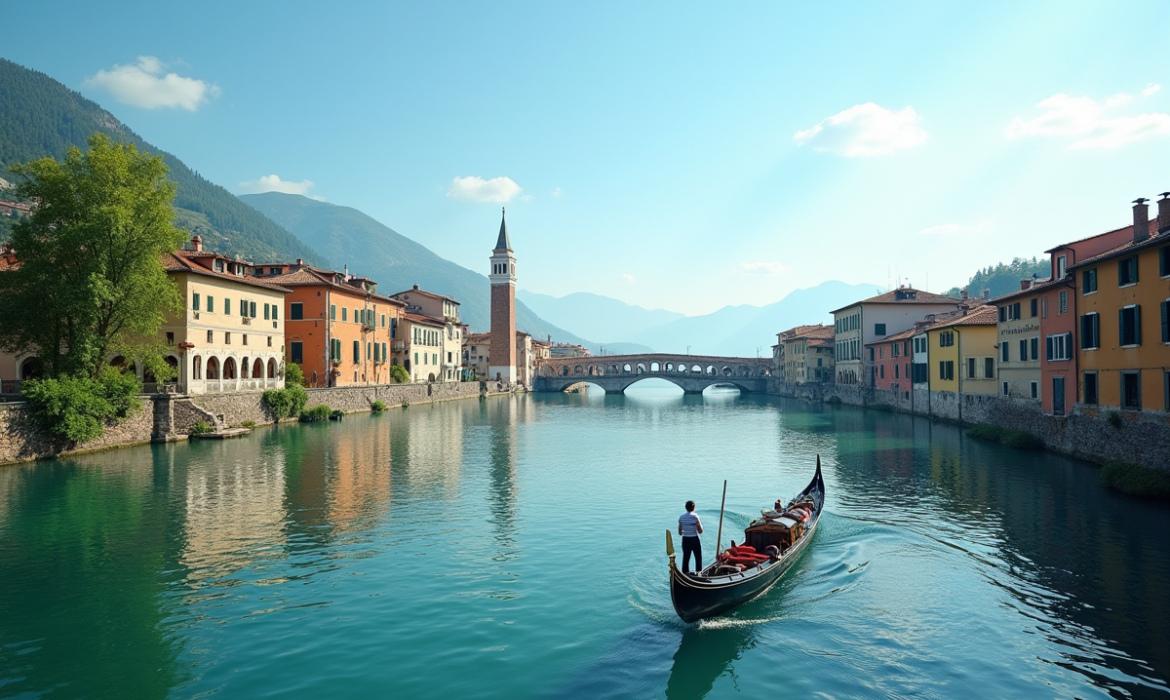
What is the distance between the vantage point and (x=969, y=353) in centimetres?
4509

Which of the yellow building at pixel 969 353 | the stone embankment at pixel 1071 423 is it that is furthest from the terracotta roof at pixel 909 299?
the yellow building at pixel 969 353

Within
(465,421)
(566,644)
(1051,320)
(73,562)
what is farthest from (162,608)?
(465,421)

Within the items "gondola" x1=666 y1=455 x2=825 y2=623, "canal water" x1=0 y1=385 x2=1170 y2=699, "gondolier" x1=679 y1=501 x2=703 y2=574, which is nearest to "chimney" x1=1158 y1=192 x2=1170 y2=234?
"canal water" x1=0 y1=385 x2=1170 y2=699

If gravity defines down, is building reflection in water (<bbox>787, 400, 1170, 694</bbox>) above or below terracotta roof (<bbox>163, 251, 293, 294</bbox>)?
below

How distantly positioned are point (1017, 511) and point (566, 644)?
17.1 metres

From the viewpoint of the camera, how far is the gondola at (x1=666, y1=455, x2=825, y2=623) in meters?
12.1

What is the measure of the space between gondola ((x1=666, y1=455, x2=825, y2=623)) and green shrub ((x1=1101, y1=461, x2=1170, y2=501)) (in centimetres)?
1264

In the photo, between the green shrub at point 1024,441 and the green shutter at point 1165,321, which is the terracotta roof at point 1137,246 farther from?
the green shrub at point 1024,441

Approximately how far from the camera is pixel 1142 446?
24.5 m

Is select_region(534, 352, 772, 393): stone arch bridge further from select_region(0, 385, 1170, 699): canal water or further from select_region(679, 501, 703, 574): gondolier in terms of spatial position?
select_region(679, 501, 703, 574): gondolier

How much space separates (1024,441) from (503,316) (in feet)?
270

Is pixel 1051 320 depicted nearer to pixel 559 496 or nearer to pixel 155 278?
pixel 559 496

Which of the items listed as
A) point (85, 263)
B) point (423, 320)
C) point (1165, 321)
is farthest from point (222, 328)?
point (1165, 321)

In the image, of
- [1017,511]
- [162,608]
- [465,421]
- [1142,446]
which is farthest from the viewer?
[465,421]
